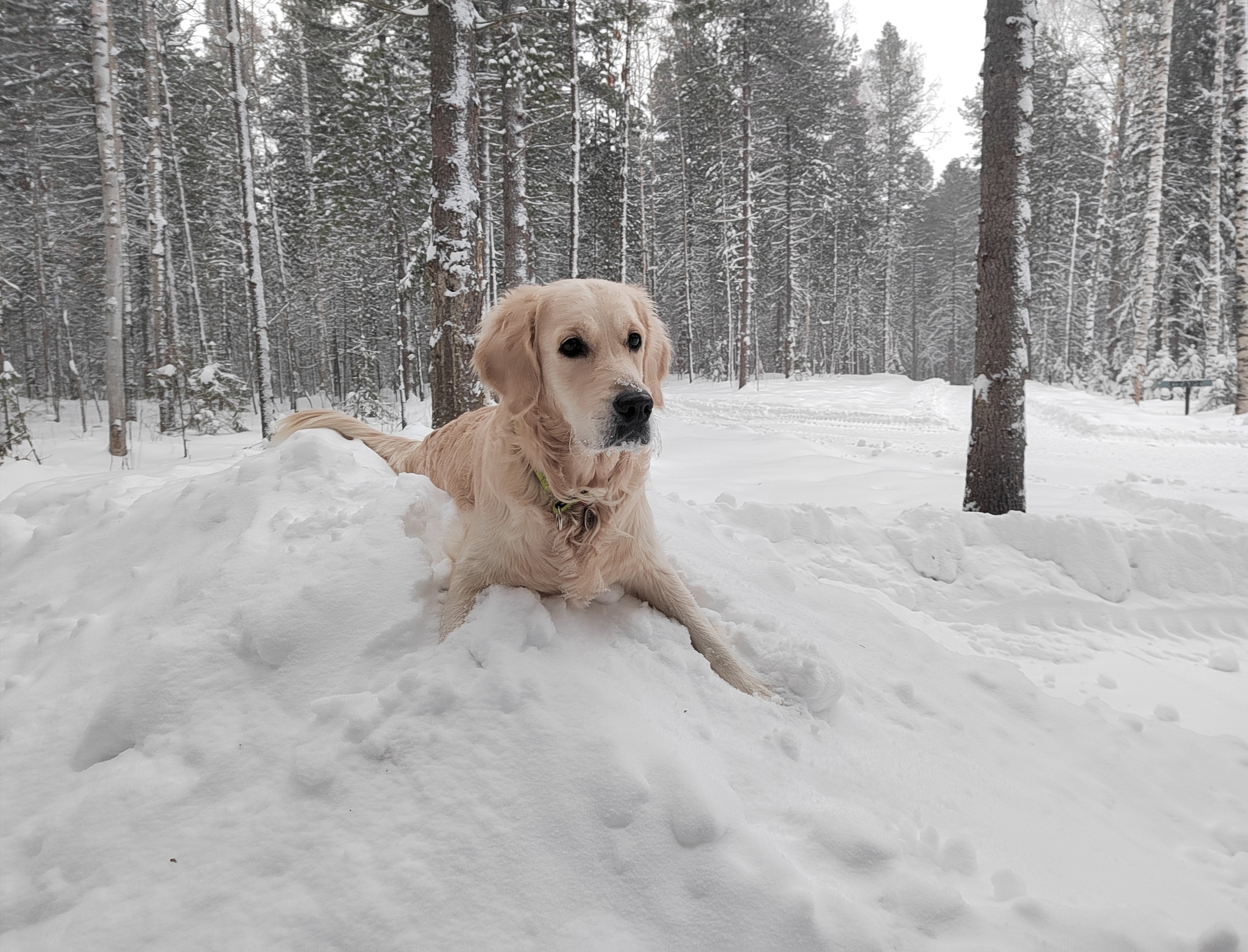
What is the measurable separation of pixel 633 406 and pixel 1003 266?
3514 mm

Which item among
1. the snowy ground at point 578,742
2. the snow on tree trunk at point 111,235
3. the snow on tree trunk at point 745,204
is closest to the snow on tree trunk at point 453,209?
the snowy ground at point 578,742

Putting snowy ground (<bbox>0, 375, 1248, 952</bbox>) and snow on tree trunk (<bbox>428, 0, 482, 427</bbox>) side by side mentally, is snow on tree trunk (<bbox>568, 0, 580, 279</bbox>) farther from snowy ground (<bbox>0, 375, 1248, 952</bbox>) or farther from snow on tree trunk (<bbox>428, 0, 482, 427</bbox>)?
snowy ground (<bbox>0, 375, 1248, 952</bbox>)

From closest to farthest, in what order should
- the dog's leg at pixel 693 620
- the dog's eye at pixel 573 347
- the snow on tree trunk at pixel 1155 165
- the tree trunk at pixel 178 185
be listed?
1. the dog's leg at pixel 693 620
2. the dog's eye at pixel 573 347
3. the snow on tree trunk at pixel 1155 165
4. the tree trunk at pixel 178 185

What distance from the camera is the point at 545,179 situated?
730 inches

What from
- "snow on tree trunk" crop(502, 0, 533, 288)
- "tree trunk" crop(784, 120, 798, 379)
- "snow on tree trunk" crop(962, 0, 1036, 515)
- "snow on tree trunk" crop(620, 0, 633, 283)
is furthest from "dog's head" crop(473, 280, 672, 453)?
"tree trunk" crop(784, 120, 798, 379)

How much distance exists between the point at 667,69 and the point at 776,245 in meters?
8.45

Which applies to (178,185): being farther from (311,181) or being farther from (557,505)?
(557,505)

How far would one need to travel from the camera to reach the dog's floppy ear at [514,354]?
235 cm

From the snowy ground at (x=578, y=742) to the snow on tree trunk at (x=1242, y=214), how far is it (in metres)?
11.1

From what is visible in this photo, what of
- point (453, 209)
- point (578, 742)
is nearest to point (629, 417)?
point (578, 742)

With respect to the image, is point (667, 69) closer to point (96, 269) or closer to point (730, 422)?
point (730, 422)

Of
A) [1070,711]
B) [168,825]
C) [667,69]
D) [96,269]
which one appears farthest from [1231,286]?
[96,269]

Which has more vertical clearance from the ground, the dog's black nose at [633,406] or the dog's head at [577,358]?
the dog's head at [577,358]

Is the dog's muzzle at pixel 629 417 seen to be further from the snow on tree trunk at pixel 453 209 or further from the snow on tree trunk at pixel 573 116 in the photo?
the snow on tree trunk at pixel 573 116
